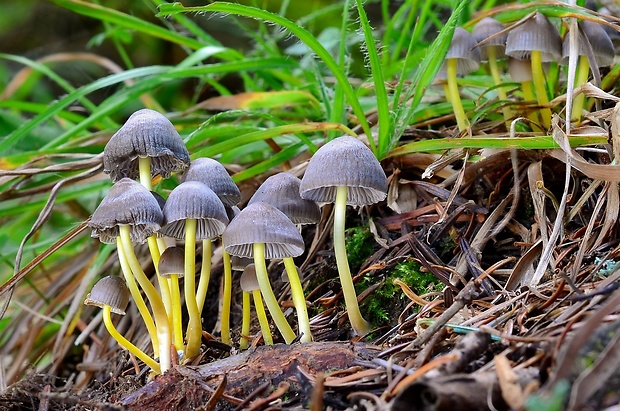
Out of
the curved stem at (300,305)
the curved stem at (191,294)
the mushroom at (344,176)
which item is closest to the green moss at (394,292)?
the mushroom at (344,176)

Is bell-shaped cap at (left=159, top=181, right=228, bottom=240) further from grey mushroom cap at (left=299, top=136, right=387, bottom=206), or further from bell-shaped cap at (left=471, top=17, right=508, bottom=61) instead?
bell-shaped cap at (left=471, top=17, right=508, bottom=61)

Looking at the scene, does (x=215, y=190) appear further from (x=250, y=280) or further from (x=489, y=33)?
(x=489, y=33)

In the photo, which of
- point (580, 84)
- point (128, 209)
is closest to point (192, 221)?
point (128, 209)

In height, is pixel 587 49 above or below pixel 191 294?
above

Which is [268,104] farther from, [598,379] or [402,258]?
[598,379]

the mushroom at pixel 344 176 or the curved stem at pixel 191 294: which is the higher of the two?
the mushroom at pixel 344 176

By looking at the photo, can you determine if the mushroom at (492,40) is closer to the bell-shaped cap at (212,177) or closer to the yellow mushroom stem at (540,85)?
the yellow mushroom stem at (540,85)

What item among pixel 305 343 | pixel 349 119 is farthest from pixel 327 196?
pixel 349 119

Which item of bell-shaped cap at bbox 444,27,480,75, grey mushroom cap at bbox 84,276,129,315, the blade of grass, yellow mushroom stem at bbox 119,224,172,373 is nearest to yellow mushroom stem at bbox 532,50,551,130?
bell-shaped cap at bbox 444,27,480,75

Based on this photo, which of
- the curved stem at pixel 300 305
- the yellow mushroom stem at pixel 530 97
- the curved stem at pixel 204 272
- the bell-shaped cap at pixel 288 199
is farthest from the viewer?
the yellow mushroom stem at pixel 530 97
